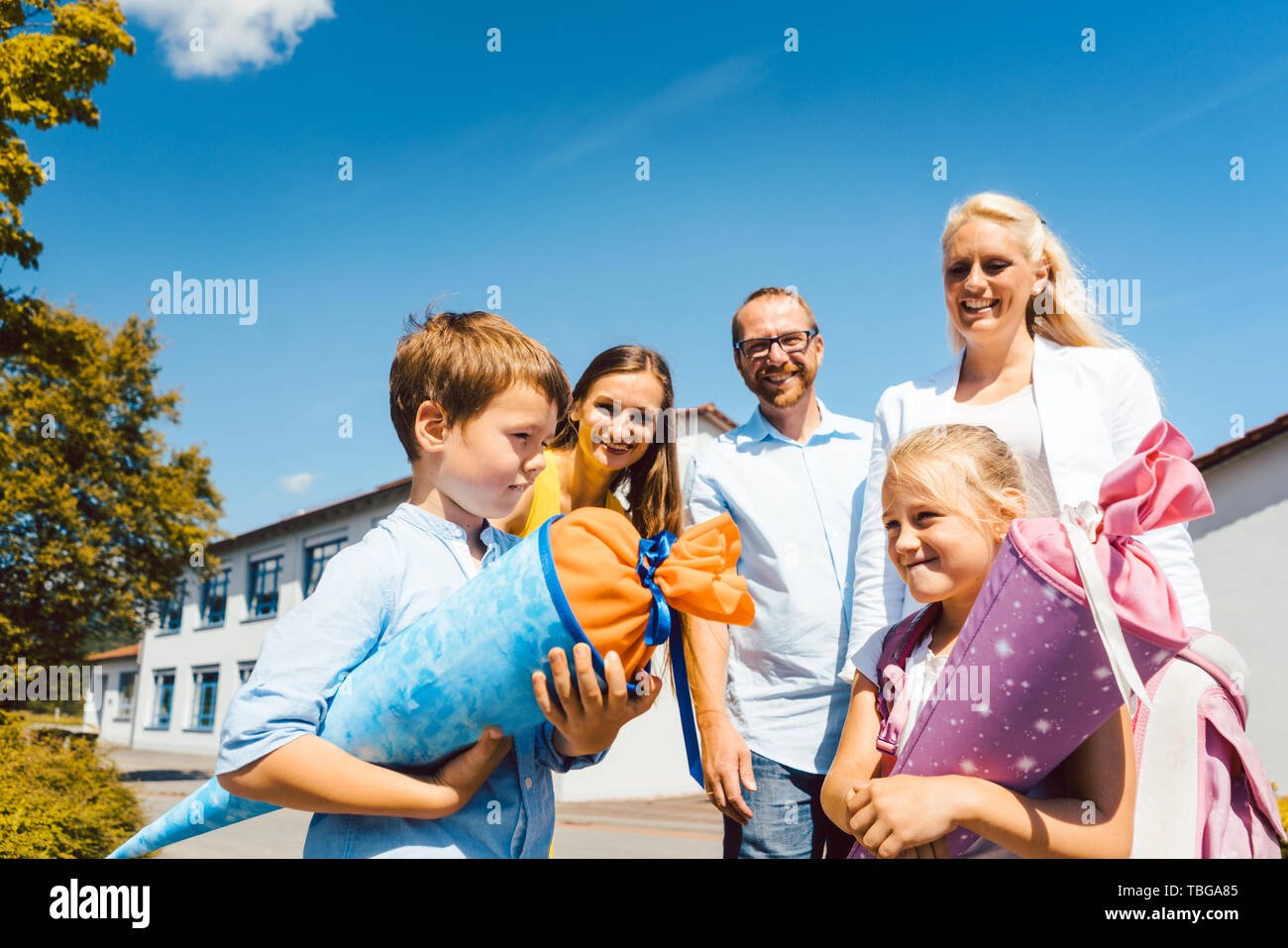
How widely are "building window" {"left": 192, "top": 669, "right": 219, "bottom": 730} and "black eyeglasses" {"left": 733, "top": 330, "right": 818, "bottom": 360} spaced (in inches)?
1137

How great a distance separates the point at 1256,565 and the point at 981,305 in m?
13.1

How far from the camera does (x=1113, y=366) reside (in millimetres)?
2289

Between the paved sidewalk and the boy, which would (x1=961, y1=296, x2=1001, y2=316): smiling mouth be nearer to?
the boy

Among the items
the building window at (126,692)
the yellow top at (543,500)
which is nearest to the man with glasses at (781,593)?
the yellow top at (543,500)

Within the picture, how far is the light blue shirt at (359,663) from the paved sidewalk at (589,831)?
6.08 metres

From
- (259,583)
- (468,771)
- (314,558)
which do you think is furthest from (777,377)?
(259,583)

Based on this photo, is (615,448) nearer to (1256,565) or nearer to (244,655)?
(1256,565)

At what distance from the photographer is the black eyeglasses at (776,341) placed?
3.13 m

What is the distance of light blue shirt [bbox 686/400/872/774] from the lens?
273 centimetres

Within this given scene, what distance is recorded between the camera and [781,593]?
Result: 2855 millimetres

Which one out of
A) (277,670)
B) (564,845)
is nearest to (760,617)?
(277,670)

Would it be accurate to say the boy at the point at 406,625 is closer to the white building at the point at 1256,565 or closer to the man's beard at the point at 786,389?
the man's beard at the point at 786,389

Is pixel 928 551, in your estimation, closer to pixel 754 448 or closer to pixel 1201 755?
pixel 1201 755

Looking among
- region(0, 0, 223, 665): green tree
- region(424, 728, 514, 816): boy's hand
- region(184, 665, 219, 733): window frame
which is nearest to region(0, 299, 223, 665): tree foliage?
region(0, 0, 223, 665): green tree
